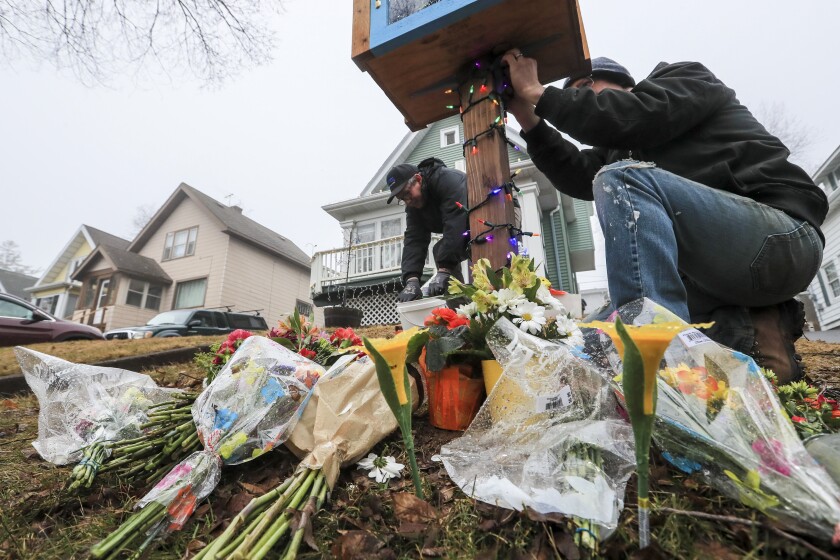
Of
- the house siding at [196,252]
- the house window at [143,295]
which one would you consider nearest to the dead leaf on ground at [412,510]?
the house siding at [196,252]

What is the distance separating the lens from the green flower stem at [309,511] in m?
0.76

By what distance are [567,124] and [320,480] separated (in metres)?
1.49

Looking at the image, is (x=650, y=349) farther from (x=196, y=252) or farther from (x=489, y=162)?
(x=196, y=252)

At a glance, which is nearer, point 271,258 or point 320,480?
point 320,480

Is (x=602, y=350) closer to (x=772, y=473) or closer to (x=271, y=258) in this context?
(x=772, y=473)

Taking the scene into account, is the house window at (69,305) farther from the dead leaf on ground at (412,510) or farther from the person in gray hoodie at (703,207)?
the person in gray hoodie at (703,207)

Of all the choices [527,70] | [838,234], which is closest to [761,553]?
[527,70]

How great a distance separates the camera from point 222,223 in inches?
640

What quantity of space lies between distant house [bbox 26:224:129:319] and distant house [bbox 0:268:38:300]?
6.02 metres

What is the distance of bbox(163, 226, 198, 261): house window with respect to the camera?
1712 cm

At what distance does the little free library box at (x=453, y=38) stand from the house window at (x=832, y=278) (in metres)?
15.7

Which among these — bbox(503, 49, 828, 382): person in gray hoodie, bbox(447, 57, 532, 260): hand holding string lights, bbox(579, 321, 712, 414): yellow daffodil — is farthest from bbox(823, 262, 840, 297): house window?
bbox(579, 321, 712, 414): yellow daffodil

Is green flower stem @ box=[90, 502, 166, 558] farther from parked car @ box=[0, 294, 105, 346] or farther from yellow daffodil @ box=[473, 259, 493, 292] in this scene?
parked car @ box=[0, 294, 105, 346]

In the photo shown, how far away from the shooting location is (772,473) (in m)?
0.66
